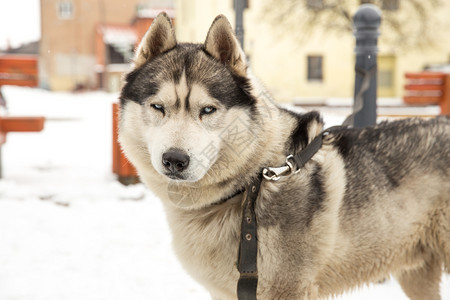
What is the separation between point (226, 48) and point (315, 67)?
23.4 meters

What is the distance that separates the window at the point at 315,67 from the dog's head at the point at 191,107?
23320mm

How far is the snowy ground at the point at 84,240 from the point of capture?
3.33 m

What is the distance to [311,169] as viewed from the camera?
7.66ft

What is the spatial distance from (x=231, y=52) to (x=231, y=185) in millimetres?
701

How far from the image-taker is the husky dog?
2176 millimetres

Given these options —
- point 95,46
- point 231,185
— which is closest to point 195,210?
point 231,185

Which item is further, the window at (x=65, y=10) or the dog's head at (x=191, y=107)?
the window at (x=65, y=10)

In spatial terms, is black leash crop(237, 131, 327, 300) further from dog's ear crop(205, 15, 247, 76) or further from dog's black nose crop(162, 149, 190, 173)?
dog's ear crop(205, 15, 247, 76)

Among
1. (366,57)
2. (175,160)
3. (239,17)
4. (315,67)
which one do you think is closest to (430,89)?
(239,17)

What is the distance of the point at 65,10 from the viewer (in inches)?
1224

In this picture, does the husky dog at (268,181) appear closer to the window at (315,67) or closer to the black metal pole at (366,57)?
the black metal pole at (366,57)

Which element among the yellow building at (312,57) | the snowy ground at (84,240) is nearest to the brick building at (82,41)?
the yellow building at (312,57)

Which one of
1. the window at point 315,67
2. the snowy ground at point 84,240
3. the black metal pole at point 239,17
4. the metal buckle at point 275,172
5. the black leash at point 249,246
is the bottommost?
the snowy ground at point 84,240

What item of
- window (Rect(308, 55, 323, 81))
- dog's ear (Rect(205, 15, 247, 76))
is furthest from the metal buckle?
window (Rect(308, 55, 323, 81))
